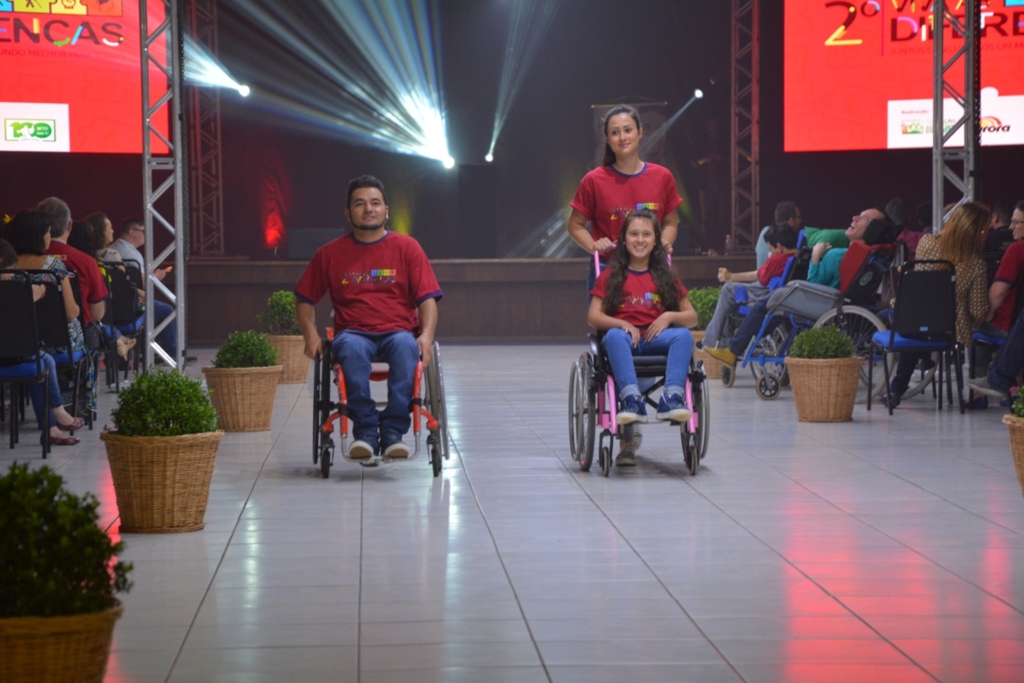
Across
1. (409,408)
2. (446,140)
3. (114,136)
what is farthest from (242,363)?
(446,140)

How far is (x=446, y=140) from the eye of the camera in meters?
14.5

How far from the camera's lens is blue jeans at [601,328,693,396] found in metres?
4.83

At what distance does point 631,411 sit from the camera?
4.78 metres

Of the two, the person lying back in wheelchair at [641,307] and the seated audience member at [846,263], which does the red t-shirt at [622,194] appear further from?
the seated audience member at [846,263]

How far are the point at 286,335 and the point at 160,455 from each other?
16.7 ft

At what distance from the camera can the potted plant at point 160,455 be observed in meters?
3.86

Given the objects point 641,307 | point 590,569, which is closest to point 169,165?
point 641,307

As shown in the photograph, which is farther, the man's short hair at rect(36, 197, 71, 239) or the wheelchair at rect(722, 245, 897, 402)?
the wheelchair at rect(722, 245, 897, 402)

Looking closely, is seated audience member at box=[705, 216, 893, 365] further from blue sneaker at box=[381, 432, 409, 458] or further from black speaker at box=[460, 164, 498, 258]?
black speaker at box=[460, 164, 498, 258]

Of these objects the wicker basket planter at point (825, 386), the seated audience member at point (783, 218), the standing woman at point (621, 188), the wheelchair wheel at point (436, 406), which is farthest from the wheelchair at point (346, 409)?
the seated audience member at point (783, 218)

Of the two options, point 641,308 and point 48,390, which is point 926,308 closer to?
point 641,308

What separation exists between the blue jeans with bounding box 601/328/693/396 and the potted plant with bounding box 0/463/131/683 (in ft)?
9.42

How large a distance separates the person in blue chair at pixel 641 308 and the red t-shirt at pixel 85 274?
8.86 feet

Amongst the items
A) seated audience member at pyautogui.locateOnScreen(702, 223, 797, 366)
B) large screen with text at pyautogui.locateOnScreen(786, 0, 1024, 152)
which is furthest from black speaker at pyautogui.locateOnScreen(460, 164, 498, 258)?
seated audience member at pyautogui.locateOnScreen(702, 223, 797, 366)
